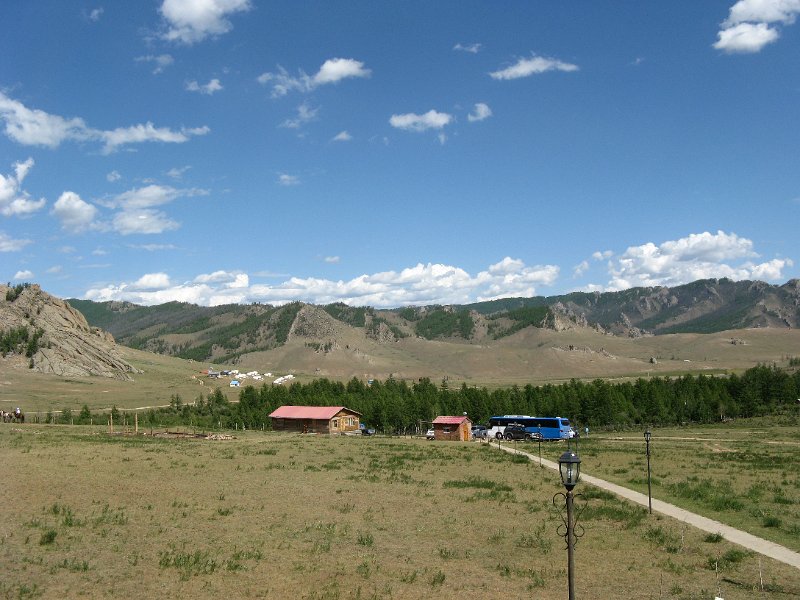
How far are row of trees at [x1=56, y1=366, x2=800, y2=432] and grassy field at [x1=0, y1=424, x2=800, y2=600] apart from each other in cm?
6742

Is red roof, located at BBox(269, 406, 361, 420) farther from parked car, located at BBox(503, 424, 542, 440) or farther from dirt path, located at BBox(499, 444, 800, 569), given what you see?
dirt path, located at BBox(499, 444, 800, 569)

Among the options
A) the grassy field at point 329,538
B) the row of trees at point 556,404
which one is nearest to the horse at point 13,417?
the row of trees at point 556,404

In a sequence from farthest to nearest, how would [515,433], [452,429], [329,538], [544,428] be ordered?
1. [515,433]
2. [544,428]
3. [452,429]
4. [329,538]

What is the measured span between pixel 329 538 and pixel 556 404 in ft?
308

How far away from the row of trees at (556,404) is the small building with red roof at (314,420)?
9.79 metres

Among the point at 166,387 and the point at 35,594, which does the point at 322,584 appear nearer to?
the point at 35,594

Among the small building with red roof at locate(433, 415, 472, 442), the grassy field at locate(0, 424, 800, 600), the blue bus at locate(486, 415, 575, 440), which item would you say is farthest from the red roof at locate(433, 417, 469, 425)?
the grassy field at locate(0, 424, 800, 600)

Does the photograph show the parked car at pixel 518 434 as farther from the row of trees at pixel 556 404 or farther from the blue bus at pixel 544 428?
the row of trees at pixel 556 404

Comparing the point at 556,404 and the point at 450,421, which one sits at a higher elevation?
the point at 450,421

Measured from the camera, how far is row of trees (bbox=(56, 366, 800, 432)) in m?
112

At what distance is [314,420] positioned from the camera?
320 feet

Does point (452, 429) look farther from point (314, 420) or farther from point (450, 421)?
point (314, 420)

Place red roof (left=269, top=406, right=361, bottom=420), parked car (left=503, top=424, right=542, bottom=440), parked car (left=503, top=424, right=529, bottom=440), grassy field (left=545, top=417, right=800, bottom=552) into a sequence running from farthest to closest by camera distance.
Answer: red roof (left=269, top=406, right=361, bottom=420) < parked car (left=503, top=424, right=529, bottom=440) < parked car (left=503, top=424, right=542, bottom=440) < grassy field (left=545, top=417, right=800, bottom=552)

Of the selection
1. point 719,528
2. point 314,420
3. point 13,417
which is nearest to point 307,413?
point 314,420
